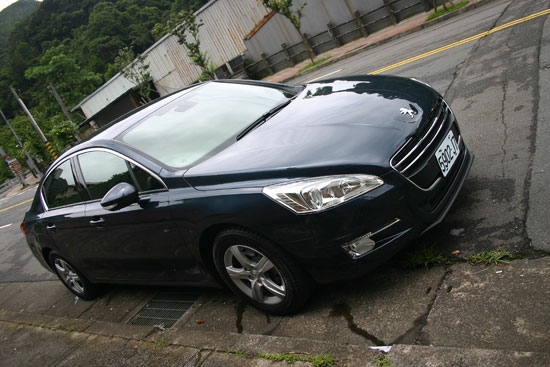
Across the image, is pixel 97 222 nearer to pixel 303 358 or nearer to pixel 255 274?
pixel 255 274

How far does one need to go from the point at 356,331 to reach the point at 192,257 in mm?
1319

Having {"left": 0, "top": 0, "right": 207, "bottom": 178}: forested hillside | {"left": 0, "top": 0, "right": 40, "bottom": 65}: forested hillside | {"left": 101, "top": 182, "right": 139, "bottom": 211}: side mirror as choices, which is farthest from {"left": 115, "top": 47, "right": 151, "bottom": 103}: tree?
{"left": 0, "top": 0, "right": 40, "bottom": 65}: forested hillside

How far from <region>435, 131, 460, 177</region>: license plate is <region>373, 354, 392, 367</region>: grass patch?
144 centimetres

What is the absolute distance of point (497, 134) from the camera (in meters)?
4.95

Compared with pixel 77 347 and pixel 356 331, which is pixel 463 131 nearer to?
pixel 356 331

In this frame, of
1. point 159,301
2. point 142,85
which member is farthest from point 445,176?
point 142,85

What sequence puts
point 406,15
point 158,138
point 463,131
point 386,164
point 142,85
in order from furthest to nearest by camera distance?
point 142,85, point 406,15, point 463,131, point 158,138, point 386,164

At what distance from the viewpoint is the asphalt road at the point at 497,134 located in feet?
11.1

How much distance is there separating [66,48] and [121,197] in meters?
84.6

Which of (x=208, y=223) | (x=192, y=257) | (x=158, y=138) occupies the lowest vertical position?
(x=192, y=257)

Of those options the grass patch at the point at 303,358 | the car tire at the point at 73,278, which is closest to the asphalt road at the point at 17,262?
the car tire at the point at 73,278

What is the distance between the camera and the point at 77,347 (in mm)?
4141

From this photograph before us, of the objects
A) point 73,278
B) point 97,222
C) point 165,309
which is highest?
point 97,222

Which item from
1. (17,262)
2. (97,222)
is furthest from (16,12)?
(97,222)
